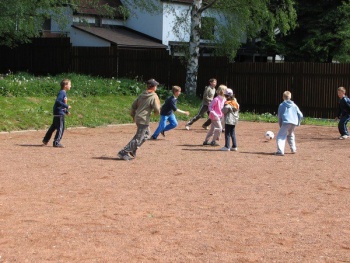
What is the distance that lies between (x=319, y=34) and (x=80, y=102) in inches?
660

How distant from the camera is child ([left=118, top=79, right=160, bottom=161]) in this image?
48.0 ft

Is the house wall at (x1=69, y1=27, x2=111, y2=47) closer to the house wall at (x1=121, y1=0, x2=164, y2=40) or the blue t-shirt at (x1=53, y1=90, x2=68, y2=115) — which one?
the house wall at (x1=121, y1=0, x2=164, y2=40)

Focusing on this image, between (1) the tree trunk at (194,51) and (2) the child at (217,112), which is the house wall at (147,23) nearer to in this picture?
(1) the tree trunk at (194,51)

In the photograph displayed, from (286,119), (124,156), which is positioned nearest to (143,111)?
(124,156)

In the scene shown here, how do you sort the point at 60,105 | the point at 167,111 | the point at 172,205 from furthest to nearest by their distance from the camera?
the point at 167,111, the point at 60,105, the point at 172,205

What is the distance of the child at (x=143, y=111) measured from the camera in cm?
1464

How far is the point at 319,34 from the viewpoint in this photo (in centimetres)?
3784

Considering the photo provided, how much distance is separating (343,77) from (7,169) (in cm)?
1803

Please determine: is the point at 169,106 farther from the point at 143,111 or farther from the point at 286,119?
the point at 143,111

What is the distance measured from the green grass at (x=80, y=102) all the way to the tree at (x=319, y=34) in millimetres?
Result: 9827

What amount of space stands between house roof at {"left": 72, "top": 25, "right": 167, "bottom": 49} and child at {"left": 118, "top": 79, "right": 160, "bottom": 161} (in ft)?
74.2

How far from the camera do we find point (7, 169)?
13.4 m

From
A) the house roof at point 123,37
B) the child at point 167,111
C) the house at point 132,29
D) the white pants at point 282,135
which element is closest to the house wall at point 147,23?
the house at point 132,29

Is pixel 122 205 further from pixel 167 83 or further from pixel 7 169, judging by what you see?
pixel 167 83
